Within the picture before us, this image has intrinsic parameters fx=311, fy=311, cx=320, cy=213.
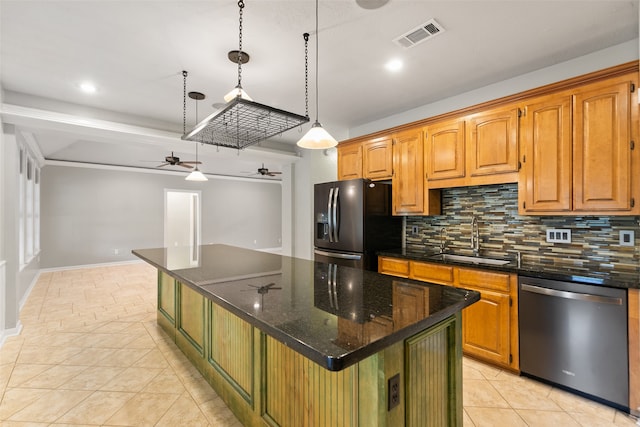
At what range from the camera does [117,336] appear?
10.8 feet

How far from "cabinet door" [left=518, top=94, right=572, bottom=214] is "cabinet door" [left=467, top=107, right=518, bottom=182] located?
0.27 feet

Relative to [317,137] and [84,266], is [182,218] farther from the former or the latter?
[317,137]

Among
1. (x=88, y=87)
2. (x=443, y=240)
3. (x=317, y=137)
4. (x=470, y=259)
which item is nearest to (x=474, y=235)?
(x=470, y=259)

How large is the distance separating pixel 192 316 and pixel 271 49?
2295 mm

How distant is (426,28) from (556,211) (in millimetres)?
1702

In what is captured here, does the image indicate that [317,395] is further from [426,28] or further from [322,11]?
[426,28]

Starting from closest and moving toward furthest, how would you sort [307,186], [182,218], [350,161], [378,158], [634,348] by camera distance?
[634,348], [378,158], [350,161], [307,186], [182,218]

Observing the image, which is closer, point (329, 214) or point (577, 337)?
point (577, 337)

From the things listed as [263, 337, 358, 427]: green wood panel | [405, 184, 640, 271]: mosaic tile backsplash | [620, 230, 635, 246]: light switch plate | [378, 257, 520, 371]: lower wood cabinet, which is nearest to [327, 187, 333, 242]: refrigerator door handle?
[405, 184, 640, 271]: mosaic tile backsplash

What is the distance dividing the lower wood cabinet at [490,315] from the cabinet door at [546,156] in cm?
65

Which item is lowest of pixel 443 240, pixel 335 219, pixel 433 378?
pixel 433 378

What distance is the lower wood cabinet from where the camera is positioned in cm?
240

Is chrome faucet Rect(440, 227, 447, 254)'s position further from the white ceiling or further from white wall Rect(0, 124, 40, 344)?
white wall Rect(0, 124, 40, 344)

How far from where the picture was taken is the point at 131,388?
2.31 meters
